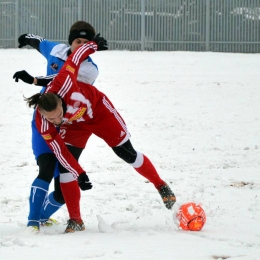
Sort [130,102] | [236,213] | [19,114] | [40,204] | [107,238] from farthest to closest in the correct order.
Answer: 1. [130,102]
2. [19,114]
3. [236,213]
4. [40,204]
5. [107,238]

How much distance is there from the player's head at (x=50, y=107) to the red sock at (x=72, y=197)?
651mm

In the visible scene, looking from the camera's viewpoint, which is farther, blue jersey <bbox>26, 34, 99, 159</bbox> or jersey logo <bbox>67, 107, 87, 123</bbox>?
blue jersey <bbox>26, 34, 99, 159</bbox>

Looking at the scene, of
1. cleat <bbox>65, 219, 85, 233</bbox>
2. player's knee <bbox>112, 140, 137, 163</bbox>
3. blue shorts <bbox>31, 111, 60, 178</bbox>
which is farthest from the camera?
player's knee <bbox>112, 140, 137, 163</bbox>

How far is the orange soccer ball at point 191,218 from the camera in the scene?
229 inches

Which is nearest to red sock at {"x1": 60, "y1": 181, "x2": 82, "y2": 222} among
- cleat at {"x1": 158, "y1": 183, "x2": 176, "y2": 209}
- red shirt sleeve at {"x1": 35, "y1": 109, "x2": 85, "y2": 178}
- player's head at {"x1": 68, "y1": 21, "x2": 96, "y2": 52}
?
red shirt sleeve at {"x1": 35, "y1": 109, "x2": 85, "y2": 178}

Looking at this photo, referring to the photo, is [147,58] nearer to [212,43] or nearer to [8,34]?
[212,43]

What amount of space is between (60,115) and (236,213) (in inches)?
84.7

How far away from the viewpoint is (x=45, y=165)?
5.95 meters

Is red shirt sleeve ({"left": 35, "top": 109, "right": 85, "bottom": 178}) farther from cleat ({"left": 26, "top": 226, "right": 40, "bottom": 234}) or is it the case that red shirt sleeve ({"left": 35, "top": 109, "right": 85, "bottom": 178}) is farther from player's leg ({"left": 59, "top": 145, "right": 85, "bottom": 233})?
cleat ({"left": 26, "top": 226, "right": 40, "bottom": 234})

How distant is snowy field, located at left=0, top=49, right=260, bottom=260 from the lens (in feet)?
16.9

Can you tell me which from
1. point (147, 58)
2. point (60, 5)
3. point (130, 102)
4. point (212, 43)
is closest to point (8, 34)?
point (60, 5)

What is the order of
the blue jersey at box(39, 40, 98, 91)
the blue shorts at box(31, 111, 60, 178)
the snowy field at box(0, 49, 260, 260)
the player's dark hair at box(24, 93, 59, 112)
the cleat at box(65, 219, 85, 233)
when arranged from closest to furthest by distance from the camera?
the snowy field at box(0, 49, 260, 260)
the player's dark hair at box(24, 93, 59, 112)
the cleat at box(65, 219, 85, 233)
the blue shorts at box(31, 111, 60, 178)
the blue jersey at box(39, 40, 98, 91)

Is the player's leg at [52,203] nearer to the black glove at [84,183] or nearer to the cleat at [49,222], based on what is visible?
the cleat at [49,222]

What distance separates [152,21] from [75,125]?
47.2 feet
